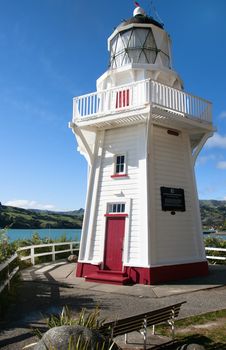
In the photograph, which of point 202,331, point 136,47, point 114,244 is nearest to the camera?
point 202,331

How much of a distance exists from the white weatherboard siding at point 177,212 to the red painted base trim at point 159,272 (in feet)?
0.87

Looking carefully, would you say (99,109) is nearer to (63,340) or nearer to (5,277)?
(5,277)

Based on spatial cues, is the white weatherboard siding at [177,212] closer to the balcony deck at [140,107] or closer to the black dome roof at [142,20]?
the balcony deck at [140,107]

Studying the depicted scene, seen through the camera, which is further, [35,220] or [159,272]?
[35,220]

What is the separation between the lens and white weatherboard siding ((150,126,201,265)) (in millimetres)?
13414

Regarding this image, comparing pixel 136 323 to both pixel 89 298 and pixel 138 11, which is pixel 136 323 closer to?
pixel 89 298

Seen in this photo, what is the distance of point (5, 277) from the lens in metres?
10.6

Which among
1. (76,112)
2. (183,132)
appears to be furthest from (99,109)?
(183,132)

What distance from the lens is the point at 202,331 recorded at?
6.91 metres

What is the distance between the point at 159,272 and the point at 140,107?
6010mm

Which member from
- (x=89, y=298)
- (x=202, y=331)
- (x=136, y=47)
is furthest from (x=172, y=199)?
(x=202, y=331)

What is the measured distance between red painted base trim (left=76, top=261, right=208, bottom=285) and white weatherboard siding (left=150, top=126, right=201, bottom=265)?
266 millimetres

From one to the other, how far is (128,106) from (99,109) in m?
1.57

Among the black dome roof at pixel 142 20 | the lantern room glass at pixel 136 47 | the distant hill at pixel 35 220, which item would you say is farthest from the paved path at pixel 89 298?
the distant hill at pixel 35 220
